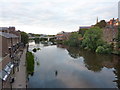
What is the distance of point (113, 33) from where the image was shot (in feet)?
132

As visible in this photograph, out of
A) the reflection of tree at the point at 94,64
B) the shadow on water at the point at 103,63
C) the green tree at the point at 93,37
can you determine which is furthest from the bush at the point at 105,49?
the reflection of tree at the point at 94,64

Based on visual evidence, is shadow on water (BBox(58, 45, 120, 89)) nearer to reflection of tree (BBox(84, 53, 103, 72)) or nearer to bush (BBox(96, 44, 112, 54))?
reflection of tree (BBox(84, 53, 103, 72))

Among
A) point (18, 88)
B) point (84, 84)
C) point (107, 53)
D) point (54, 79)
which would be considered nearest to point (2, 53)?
point (18, 88)

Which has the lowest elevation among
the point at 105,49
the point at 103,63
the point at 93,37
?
the point at 103,63

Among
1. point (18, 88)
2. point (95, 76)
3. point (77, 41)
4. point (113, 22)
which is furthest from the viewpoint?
point (77, 41)

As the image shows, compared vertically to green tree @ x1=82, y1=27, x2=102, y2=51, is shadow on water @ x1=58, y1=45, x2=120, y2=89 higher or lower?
lower

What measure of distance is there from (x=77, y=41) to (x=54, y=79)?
134ft

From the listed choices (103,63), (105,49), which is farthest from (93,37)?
(103,63)

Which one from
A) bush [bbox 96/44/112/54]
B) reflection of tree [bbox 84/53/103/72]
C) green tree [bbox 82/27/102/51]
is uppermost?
green tree [bbox 82/27/102/51]

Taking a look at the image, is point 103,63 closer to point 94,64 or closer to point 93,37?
point 94,64

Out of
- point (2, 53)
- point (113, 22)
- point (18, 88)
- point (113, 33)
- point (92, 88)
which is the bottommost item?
point (92, 88)

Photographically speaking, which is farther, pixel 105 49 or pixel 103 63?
pixel 105 49

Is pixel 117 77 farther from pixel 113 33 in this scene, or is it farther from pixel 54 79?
pixel 113 33

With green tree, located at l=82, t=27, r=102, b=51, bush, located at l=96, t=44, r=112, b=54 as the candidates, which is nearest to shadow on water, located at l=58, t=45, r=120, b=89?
bush, located at l=96, t=44, r=112, b=54
